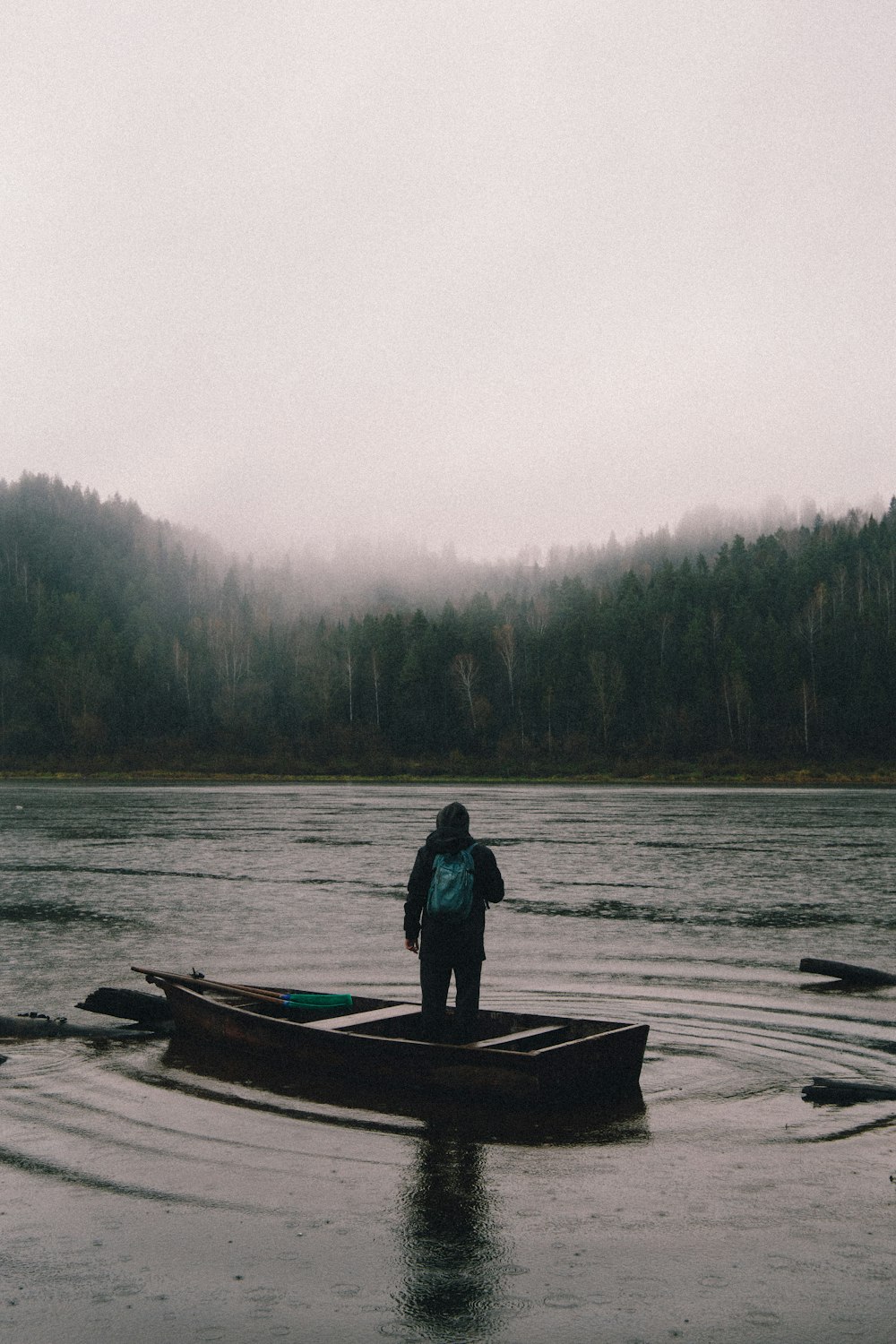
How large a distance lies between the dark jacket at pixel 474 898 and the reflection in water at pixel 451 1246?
6.41 ft

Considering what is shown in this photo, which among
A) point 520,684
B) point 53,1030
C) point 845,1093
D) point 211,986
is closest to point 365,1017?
point 211,986

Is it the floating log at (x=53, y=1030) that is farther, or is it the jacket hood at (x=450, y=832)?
the floating log at (x=53, y=1030)

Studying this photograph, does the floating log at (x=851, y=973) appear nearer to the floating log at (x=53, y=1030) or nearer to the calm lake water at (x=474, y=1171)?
the calm lake water at (x=474, y=1171)

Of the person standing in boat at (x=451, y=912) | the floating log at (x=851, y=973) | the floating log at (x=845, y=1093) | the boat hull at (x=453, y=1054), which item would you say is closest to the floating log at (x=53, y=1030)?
the boat hull at (x=453, y=1054)

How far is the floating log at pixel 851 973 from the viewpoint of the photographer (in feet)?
48.2

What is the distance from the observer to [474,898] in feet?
33.1

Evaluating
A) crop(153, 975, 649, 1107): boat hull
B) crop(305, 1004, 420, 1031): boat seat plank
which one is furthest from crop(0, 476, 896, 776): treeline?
crop(153, 975, 649, 1107): boat hull

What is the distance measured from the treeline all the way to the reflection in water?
105776 mm

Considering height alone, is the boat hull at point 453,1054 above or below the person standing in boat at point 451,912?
below

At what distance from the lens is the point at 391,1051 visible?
946 cm

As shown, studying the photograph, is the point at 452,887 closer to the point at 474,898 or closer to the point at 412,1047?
Answer: the point at 474,898

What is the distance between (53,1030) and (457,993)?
460cm

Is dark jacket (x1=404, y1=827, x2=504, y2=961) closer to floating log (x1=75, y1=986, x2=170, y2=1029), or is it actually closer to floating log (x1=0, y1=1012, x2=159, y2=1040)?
floating log (x1=75, y1=986, x2=170, y2=1029)

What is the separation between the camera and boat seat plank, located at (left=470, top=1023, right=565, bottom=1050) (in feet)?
31.3
